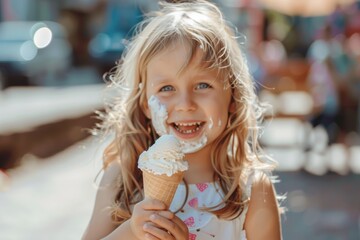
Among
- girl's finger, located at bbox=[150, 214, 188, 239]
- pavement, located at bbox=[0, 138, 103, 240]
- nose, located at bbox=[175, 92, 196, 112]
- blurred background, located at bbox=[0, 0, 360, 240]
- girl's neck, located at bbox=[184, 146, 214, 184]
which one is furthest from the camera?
blurred background, located at bbox=[0, 0, 360, 240]

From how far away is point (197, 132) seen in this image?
1990mm

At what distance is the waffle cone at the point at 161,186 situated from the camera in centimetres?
176

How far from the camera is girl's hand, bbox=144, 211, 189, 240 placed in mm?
1731

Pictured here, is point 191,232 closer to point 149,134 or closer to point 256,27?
point 149,134

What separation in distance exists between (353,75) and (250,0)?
8.18 m

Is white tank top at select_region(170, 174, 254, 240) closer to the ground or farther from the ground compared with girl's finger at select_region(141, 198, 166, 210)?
farther from the ground

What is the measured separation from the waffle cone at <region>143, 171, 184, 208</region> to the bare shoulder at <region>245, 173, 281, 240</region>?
0.29 metres

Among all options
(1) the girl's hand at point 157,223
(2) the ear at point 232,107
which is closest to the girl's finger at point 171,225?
(1) the girl's hand at point 157,223

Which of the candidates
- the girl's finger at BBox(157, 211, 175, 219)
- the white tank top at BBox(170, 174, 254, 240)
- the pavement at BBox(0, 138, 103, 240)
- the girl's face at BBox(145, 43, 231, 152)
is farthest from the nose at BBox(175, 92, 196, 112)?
the pavement at BBox(0, 138, 103, 240)

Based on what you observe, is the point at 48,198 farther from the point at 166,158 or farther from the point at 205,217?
the point at 166,158

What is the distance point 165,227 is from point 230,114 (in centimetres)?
51

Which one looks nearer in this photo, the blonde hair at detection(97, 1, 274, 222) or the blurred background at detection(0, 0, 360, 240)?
the blonde hair at detection(97, 1, 274, 222)

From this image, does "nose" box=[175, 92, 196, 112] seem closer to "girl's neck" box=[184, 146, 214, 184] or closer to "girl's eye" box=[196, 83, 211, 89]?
"girl's eye" box=[196, 83, 211, 89]

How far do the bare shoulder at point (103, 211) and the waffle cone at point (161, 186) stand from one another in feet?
0.89
